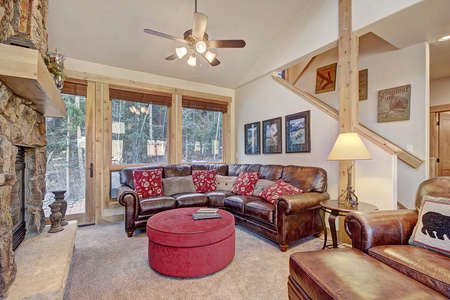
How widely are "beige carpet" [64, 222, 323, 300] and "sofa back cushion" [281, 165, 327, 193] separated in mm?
712

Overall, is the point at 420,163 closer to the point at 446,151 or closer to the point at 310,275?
the point at 446,151

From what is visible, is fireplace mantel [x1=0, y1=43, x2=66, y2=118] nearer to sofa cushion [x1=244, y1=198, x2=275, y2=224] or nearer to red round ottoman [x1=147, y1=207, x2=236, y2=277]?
red round ottoman [x1=147, y1=207, x2=236, y2=277]

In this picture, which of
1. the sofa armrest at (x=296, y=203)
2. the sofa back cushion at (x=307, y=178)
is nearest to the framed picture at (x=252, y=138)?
the sofa back cushion at (x=307, y=178)

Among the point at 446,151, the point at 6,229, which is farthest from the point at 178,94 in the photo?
the point at 446,151

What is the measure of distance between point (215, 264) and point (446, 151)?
565 cm

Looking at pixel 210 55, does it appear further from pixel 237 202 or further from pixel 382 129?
pixel 382 129

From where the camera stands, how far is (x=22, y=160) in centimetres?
214

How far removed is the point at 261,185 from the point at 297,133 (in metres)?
1.12

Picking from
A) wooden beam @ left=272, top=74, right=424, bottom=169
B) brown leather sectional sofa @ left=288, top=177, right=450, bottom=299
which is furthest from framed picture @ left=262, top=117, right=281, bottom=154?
brown leather sectional sofa @ left=288, top=177, right=450, bottom=299

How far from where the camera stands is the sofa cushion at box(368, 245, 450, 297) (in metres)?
1.20

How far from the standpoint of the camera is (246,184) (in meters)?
3.72

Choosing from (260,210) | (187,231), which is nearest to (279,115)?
(260,210)

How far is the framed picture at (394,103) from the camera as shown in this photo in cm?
335

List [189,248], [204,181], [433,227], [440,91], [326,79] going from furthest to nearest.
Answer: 1. [326,79]
2. [440,91]
3. [204,181]
4. [189,248]
5. [433,227]
